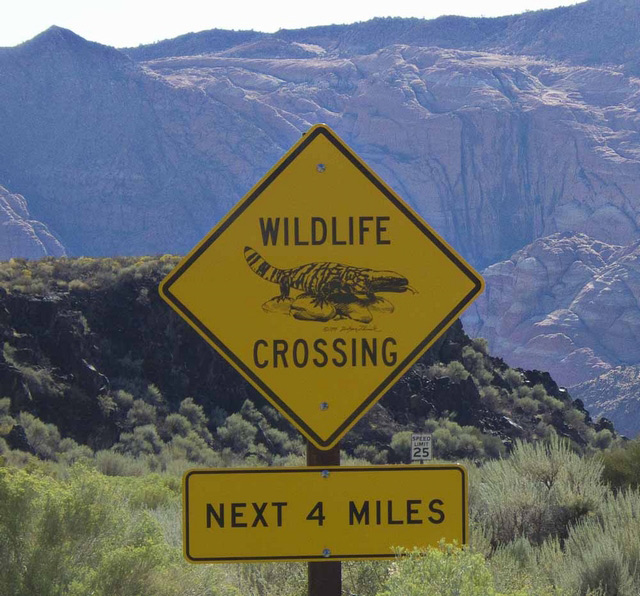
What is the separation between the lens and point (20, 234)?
6929 inches

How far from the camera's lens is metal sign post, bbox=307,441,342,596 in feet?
13.9

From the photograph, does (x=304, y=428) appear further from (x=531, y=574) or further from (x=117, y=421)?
(x=117, y=421)

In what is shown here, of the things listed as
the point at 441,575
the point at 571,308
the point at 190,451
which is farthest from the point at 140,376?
the point at 571,308

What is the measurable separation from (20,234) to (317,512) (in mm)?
178841

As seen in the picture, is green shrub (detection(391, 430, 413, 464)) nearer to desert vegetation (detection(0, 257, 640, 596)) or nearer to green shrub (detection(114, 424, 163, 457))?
desert vegetation (detection(0, 257, 640, 596))

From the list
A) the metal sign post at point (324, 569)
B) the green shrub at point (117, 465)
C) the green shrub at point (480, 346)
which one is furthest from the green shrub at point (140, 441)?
the metal sign post at point (324, 569)

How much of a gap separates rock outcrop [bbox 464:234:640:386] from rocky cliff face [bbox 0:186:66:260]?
77630mm

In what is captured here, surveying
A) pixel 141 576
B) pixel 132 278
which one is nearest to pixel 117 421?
pixel 132 278

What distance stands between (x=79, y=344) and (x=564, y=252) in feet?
552

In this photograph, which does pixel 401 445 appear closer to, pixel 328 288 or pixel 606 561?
pixel 606 561

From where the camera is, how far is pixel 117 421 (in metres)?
29.2

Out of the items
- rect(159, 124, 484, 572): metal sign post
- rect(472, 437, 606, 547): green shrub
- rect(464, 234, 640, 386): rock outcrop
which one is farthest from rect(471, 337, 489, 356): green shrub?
rect(464, 234, 640, 386): rock outcrop

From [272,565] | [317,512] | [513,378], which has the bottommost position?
[272,565]

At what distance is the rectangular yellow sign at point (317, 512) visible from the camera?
4.16 meters
